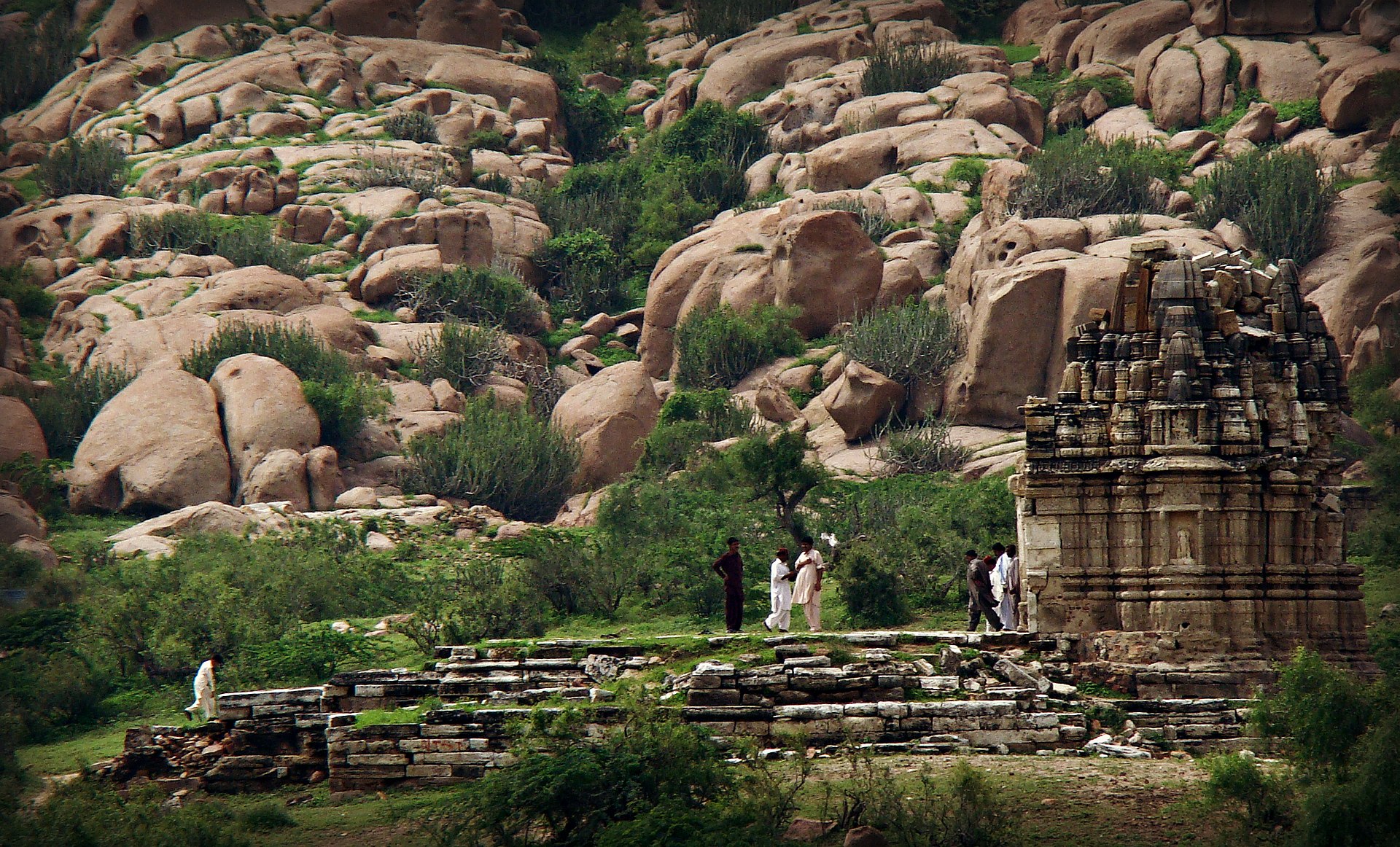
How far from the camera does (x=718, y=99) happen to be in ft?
199

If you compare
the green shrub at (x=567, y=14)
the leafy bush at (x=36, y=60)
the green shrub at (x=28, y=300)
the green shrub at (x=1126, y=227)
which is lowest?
the green shrub at (x=28, y=300)

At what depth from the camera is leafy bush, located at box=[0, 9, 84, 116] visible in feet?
203

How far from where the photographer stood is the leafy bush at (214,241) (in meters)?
48.2

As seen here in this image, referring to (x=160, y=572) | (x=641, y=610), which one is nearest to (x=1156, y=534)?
(x=641, y=610)

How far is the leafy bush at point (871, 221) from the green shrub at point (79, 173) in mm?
23802

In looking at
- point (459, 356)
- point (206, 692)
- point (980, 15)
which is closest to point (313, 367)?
point (459, 356)

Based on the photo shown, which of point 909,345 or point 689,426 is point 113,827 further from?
point 909,345

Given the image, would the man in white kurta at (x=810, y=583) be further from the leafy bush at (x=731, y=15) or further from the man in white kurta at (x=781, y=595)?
the leafy bush at (x=731, y=15)

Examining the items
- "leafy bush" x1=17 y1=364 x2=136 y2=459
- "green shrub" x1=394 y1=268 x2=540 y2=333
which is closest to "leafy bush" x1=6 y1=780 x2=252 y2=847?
"leafy bush" x1=17 y1=364 x2=136 y2=459

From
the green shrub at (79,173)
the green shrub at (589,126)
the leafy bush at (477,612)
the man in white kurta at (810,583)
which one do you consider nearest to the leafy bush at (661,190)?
the green shrub at (589,126)

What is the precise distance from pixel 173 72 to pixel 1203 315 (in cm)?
5042

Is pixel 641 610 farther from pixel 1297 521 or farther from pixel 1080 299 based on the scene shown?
pixel 1080 299

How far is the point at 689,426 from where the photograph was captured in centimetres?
3784

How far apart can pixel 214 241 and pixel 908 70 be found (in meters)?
23.5
